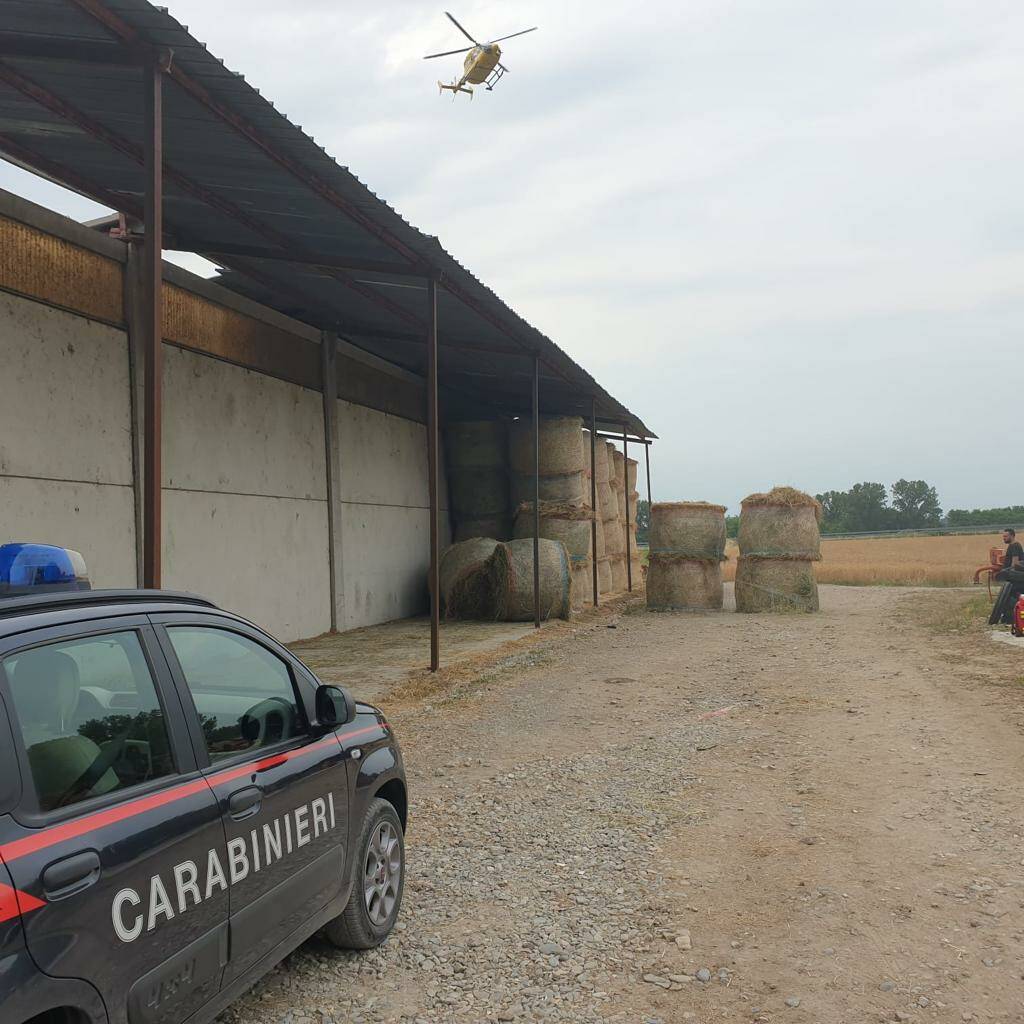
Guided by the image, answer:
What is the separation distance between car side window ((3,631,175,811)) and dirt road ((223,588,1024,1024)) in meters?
1.18

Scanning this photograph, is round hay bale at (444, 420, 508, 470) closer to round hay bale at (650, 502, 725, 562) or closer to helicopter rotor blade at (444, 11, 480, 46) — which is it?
round hay bale at (650, 502, 725, 562)

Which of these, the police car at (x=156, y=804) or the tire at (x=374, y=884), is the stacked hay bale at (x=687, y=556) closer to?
the tire at (x=374, y=884)

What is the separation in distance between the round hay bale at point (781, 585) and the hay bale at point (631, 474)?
7.06m

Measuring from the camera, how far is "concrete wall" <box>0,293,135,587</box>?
7797 millimetres

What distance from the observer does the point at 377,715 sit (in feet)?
12.8

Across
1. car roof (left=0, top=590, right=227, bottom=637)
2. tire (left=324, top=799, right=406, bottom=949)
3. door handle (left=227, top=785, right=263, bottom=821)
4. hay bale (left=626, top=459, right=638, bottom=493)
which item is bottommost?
tire (left=324, top=799, right=406, bottom=949)

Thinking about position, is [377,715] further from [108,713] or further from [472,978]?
[108,713]

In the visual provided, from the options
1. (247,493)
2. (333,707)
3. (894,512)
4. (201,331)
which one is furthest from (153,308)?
(894,512)

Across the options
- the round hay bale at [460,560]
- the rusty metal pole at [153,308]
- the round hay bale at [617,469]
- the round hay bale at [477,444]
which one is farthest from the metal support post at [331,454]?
Result: the round hay bale at [617,469]

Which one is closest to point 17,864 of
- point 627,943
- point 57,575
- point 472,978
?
point 57,575

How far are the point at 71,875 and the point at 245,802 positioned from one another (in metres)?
0.75

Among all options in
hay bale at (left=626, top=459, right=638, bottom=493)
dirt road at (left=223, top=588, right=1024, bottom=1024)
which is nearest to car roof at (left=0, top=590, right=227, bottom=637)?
dirt road at (left=223, top=588, right=1024, bottom=1024)

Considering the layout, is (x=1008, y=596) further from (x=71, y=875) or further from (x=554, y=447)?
(x=71, y=875)

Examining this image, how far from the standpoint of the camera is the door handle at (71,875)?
201 centimetres
